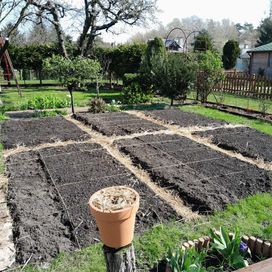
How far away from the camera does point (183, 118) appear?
8320mm

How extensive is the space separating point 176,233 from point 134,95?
27.7ft

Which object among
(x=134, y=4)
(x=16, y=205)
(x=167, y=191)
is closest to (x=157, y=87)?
(x=167, y=191)

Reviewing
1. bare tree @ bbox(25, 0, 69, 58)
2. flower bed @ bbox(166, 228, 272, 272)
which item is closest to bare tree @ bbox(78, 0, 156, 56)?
bare tree @ bbox(25, 0, 69, 58)

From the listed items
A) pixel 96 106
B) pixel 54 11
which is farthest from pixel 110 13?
pixel 96 106

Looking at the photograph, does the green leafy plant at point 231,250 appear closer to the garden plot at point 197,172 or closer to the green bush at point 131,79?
the garden plot at point 197,172

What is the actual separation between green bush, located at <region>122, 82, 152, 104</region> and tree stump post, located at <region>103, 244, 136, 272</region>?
9.24 m

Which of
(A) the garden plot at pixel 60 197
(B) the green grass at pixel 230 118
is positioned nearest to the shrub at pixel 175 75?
(B) the green grass at pixel 230 118

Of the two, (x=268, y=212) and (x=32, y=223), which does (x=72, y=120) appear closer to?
(x=32, y=223)

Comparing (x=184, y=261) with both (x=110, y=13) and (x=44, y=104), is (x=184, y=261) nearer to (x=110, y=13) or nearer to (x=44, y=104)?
(x=44, y=104)

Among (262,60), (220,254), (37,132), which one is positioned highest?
(262,60)

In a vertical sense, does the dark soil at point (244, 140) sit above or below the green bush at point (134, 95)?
below

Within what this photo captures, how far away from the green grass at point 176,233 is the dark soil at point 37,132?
12.0ft

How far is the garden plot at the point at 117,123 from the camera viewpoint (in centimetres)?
693

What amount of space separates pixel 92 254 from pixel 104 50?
1746cm
